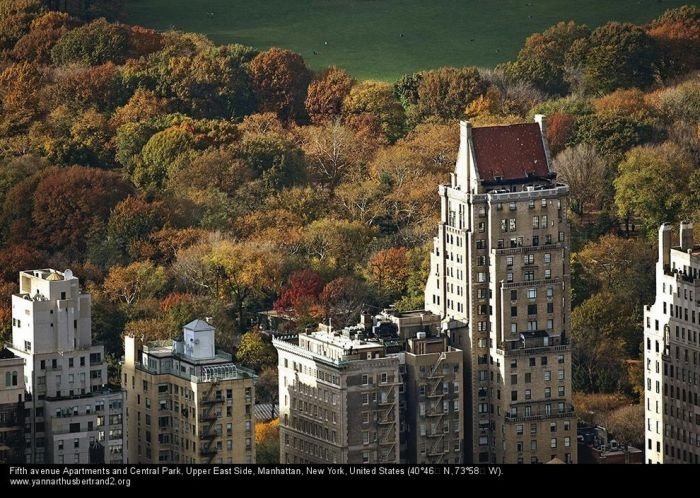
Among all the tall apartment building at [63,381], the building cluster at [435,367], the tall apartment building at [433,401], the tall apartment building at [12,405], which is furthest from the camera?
the tall apartment building at [433,401]

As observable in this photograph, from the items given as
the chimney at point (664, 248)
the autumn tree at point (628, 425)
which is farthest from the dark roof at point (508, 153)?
the autumn tree at point (628, 425)

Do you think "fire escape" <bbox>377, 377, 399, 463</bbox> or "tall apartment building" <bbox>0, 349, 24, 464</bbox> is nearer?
"tall apartment building" <bbox>0, 349, 24, 464</bbox>

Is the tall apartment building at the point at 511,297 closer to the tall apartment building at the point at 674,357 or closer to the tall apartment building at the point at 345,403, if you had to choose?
the tall apartment building at the point at 674,357

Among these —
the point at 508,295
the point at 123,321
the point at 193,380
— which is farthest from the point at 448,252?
the point at 123,321

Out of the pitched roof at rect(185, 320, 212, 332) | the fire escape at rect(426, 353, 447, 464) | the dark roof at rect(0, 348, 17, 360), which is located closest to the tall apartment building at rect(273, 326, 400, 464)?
the fire escape at rect(426, 353, 447, 464)

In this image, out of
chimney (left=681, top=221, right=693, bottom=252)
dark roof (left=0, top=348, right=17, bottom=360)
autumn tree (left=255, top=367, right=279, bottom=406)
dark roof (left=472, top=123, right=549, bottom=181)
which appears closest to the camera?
dark roof (left=0, top=348, right=17, bottom=360)

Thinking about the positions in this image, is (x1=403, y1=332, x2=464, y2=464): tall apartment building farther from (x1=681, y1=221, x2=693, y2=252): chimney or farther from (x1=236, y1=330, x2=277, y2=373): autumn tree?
(x1=236, y1=330, x2=277, y2=373): autumn tree
